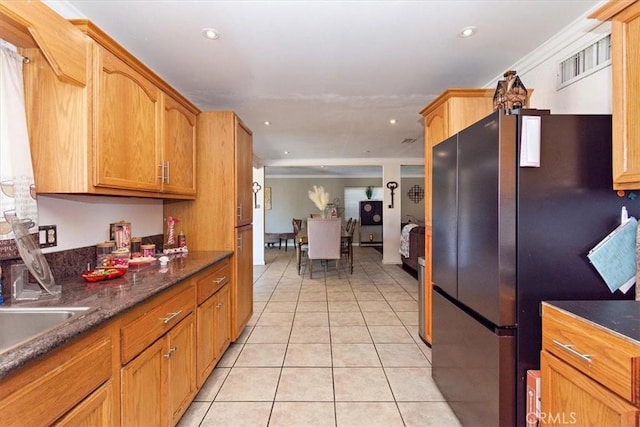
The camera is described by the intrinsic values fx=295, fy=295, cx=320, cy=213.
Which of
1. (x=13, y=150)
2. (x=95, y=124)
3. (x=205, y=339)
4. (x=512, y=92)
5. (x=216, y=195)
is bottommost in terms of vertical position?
(x=205, y=339)

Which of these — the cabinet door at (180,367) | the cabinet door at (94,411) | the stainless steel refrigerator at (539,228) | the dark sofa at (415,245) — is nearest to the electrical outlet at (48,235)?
the cabinet door at (180,367)

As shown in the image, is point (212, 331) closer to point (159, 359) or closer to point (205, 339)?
point (205, 339)

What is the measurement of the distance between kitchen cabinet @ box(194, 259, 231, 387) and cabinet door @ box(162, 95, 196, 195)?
68cm

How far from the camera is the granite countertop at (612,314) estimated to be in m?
0.92

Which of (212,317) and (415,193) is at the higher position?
(415,193)

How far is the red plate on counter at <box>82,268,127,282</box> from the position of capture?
1.53m

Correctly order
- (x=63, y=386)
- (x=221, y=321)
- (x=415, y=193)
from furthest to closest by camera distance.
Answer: (x=415, y=193)
(x=221, y=321)
(x=63, y=386)

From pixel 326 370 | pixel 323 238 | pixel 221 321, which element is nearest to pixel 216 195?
pixel 221 321

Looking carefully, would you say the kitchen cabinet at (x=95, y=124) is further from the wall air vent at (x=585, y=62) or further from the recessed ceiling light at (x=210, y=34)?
the wall air vent at (x=585, y=62)

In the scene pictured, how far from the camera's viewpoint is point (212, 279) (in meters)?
2.15

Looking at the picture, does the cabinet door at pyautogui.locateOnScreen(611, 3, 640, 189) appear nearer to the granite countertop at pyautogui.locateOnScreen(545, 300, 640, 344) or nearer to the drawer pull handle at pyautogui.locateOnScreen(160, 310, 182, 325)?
the granite countertop at pyautogui.locateOnScreen(545, 300, 640, 344)

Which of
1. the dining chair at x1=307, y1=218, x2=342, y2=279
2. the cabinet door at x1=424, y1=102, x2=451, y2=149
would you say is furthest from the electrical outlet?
the dining chair at x1=307, y1=218, x2=342, y2=279

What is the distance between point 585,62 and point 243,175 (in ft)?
8.75

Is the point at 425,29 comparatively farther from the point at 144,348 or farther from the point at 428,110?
the point at 144,348
